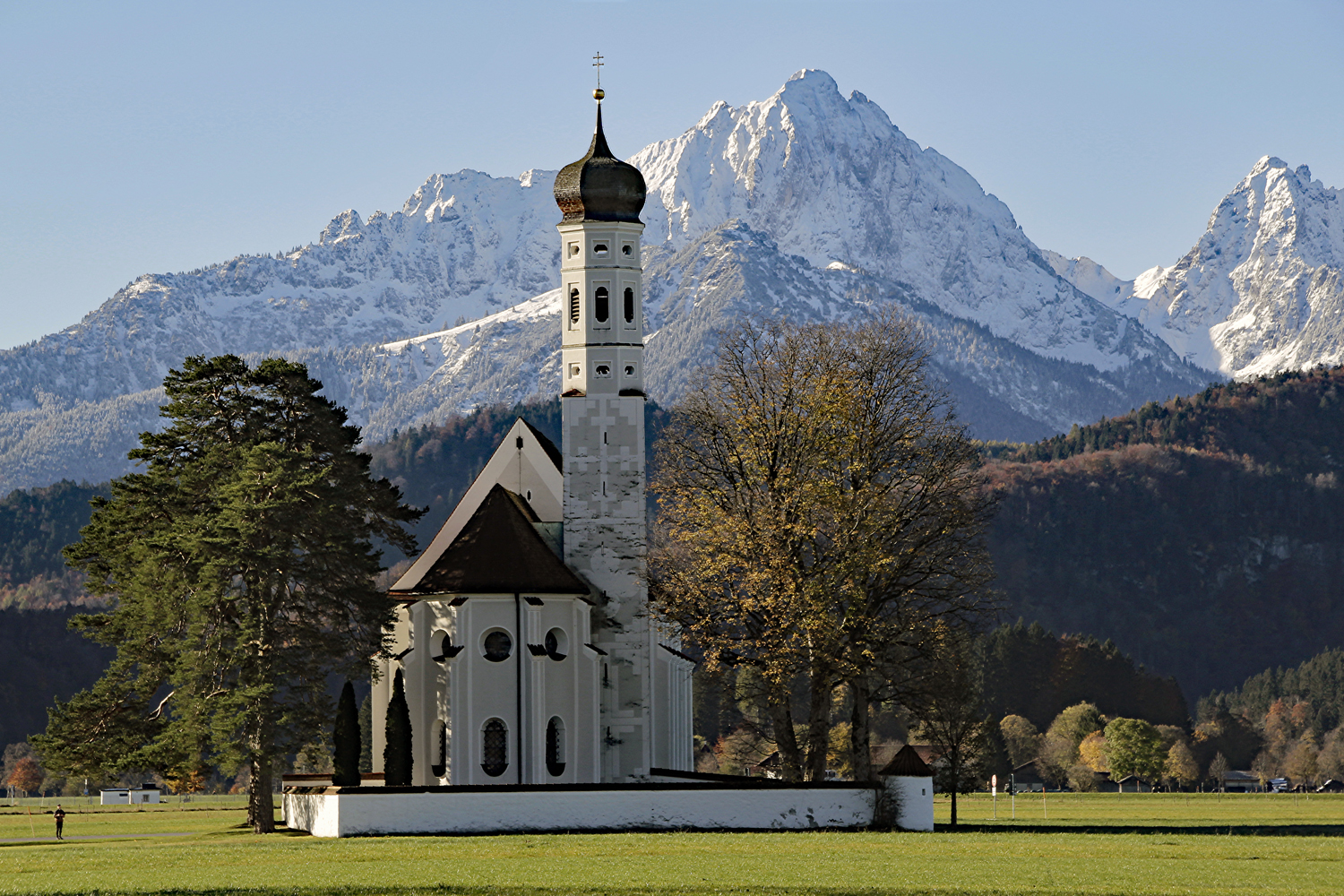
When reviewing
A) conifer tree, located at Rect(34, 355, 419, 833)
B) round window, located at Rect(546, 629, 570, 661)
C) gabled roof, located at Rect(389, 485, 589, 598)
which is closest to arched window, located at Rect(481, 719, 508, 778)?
round window, located at Rect(546, 629, 570, 661)

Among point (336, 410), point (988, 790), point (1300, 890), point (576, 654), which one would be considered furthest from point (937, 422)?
point (988, 790)

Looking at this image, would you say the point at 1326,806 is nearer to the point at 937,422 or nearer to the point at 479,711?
the point at 937,422

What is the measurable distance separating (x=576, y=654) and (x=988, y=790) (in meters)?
75.9

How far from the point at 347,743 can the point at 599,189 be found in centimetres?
2197

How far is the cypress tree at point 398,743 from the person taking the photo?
2244 inches

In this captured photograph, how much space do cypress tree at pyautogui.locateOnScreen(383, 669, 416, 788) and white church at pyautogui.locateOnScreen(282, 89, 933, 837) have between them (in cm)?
195

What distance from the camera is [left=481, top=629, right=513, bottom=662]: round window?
5994cm

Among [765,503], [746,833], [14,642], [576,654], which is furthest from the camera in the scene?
[14,642]

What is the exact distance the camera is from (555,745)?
6062 centimetres

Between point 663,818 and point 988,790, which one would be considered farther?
point 988,790

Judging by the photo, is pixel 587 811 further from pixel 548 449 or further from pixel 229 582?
pixel 548 449

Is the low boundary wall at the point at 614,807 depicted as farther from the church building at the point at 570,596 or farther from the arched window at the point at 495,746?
the church building at the point at 570,596

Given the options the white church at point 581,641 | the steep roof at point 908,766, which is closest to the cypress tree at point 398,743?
the white church at point 581,641

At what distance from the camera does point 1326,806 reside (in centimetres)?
8869
